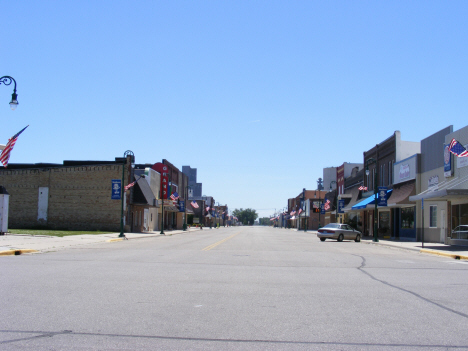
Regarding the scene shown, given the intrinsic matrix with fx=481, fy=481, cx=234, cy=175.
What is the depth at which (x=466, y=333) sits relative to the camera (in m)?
6.93

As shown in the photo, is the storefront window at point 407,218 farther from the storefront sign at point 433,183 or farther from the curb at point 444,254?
the curb at point 444,254

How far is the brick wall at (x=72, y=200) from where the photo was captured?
48.7m

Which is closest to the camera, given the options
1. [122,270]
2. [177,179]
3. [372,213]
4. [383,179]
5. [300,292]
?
[300,292]

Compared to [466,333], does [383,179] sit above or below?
above

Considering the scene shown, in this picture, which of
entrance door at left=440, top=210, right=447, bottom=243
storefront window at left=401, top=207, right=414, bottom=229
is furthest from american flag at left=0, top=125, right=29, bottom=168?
storefront window at left=401, top=207, right=414, bottom=229

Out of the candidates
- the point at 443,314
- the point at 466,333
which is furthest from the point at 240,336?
the point at 443,314

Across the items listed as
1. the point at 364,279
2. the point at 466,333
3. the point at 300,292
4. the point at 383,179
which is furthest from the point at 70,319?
the point at 383,179

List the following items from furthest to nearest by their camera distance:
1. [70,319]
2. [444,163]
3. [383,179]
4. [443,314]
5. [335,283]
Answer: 1. [383,179]
2. [444,163]
3. [335,283]
4. [443,314]
5. [70,319]

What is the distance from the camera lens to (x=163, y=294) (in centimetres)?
977

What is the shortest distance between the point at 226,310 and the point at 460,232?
25.3 metres

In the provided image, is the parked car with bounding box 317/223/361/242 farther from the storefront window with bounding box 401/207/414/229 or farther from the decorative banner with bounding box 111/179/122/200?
the decorative banner with bounding box 111/179/122/200

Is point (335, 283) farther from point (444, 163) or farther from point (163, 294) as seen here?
point (444, 163)

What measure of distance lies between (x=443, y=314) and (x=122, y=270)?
8.90 m

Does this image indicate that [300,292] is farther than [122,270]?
No
